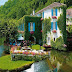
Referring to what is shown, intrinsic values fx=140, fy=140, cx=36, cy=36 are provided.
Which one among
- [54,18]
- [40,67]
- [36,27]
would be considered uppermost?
[54,18]

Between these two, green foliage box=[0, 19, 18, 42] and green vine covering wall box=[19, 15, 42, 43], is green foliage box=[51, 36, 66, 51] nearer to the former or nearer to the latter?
green vine covering wall box=[19, 15, 42, 43]

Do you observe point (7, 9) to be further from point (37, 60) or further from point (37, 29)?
point (37, 60)

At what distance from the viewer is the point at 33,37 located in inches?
1284

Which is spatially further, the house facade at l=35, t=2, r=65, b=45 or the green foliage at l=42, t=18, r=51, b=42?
the green foliage at l=42, t=18, r=51, b=42

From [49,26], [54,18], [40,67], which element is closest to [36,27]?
[49,26]

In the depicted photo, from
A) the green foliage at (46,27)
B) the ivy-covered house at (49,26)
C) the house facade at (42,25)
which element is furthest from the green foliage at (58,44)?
the green foliage at (46,27)

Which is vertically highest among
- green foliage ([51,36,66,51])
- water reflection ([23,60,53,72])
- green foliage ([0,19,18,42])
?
green foliage ([0,19,18,42])

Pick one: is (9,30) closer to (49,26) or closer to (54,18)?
(49,26)

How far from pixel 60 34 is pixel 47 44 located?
4.29 meters

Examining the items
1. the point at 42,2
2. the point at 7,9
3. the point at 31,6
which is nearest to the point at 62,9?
the point at 42,2

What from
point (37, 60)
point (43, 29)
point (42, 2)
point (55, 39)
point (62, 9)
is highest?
point (42, 2)

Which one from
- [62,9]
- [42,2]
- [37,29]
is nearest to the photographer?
[62,9]

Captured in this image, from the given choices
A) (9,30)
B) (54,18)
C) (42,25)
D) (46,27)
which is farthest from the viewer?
(42,25)

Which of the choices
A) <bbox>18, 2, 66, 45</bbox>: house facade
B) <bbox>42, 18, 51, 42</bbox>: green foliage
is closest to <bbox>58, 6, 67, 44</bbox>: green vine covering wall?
<bbox>18, 2, 66, 45</bbox>: house facade
